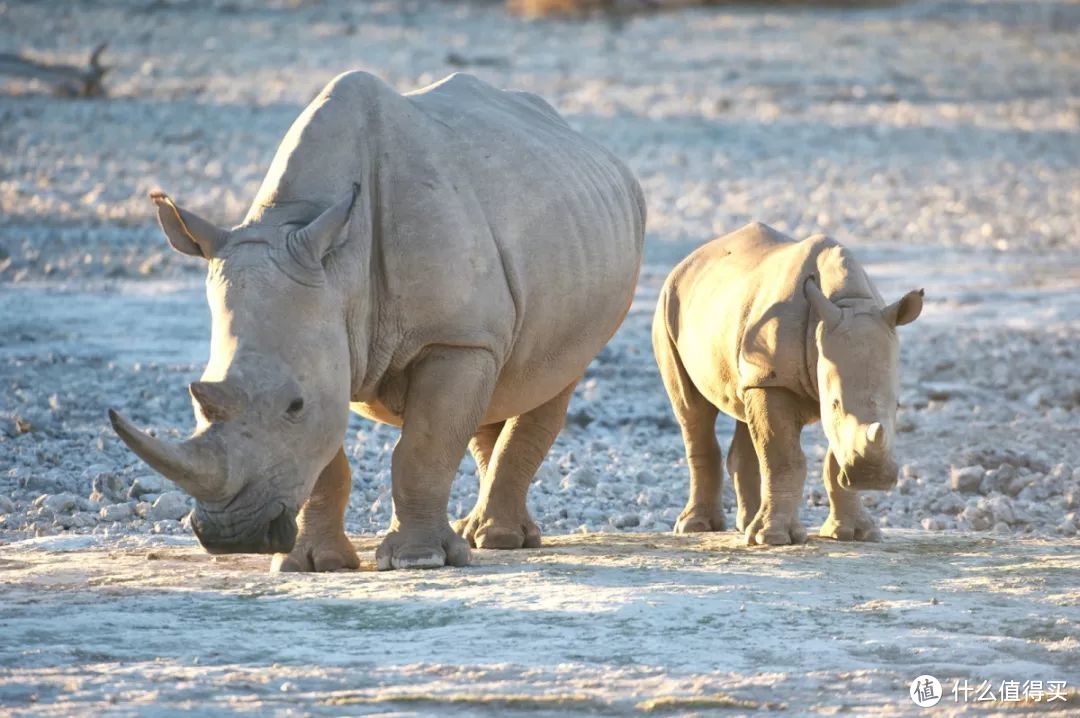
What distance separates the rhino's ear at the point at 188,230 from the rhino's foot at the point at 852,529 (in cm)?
272

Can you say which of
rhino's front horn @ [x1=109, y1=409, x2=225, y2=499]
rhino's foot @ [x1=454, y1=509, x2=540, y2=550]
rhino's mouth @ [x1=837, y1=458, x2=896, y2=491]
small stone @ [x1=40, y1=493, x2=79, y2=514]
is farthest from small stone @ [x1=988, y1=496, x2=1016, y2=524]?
rhino's front horn @ [x1=109, y1=409, x2=225, y2=499]

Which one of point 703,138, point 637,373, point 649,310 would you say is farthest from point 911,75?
point 637,373

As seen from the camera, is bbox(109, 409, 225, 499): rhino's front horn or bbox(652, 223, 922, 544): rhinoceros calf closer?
bbox(109, 409, 225, 499): rhino's front horn

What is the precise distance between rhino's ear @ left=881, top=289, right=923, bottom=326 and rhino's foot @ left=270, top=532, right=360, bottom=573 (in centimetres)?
217

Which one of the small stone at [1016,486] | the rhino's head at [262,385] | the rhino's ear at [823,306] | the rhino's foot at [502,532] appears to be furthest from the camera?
the small stone at [1016,486]

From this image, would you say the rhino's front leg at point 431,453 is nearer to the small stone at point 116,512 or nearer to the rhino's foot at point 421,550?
the rhino's foot at point 421,550

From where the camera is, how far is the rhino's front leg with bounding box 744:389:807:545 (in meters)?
8.38

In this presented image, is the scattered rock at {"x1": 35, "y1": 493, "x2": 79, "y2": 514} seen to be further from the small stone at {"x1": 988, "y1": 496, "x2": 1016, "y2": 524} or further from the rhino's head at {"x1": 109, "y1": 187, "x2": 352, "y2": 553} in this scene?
the small stone at {"x1": 988, "y1": 496, "x2": 1016, "y2": 524}

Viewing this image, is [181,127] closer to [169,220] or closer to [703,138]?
[703,138]

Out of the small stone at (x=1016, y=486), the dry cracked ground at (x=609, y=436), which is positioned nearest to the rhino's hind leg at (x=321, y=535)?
the dry cracked ground at (x=609, y=436)

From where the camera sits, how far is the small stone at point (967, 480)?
10250mm

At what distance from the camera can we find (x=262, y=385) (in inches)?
278

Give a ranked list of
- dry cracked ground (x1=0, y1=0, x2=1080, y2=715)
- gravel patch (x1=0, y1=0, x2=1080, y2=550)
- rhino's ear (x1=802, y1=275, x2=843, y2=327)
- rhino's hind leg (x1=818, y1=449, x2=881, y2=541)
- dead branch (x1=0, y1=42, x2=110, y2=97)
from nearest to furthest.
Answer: dry cracked ground (x1=0, y1=0, x2=1080, y2=715)
rhino's ear (x1=802, y1=275, x2=843, y2=327)
rhino's hind leg (x1=818, y1=449, x2=881, y2=541)
gravel patch (x1=0, y1=0, x2=1080, y2=550)
dead branch (x1=0, y1=42, x2=110, y2=97)

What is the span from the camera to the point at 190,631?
6.69 metres
